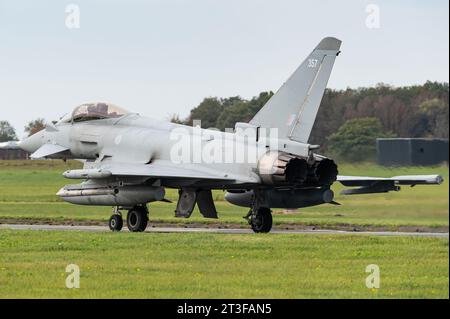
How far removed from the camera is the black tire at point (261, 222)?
26891mm

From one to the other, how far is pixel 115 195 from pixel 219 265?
30.2 feet

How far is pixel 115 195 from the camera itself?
27328 mm

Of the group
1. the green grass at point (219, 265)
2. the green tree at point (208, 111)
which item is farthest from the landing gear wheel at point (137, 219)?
the green tree at point (208, 111)

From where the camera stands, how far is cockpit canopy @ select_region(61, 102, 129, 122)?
96.1 feet

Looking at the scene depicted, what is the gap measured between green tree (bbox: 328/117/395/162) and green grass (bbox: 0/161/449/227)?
417mm

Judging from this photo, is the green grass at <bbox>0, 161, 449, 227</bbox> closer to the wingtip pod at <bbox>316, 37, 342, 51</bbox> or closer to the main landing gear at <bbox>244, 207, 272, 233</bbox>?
the main landing gear at <bbox>244, 207, 272, 233</bbox>

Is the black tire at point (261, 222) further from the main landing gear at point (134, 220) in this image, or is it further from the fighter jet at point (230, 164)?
the main landing gear at point (134, 220)

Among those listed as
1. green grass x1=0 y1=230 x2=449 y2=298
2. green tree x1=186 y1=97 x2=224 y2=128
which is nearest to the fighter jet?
green grass x1=0 y1=230 x2=449 y2=298

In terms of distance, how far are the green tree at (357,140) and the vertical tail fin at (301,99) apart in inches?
52.7

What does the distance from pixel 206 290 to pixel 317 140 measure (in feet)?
69.7

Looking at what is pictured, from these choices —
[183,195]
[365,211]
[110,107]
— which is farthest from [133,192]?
[365,211]

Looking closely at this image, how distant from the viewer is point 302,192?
27.4 m

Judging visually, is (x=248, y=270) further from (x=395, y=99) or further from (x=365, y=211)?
(x=395, y=99)

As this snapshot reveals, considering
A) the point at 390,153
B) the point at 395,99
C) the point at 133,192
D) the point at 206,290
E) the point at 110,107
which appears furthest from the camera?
the point at 395,99
